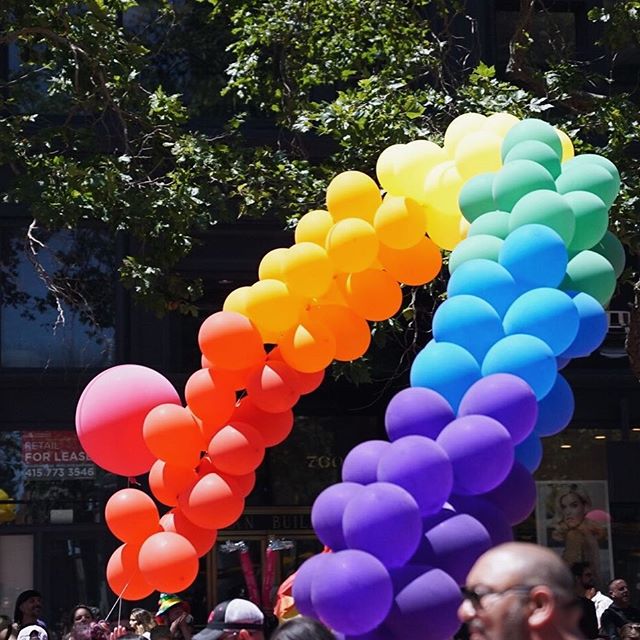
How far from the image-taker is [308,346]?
291 inches

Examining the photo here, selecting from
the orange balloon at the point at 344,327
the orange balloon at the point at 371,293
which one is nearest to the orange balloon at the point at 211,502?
the orange balloon at the point at 344,327

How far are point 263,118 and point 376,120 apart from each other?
4.21 metres

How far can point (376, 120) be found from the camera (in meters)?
10.8

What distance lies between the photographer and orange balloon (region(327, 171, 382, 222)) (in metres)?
7.51

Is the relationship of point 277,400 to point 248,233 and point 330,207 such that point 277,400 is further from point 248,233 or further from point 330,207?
point 248,233

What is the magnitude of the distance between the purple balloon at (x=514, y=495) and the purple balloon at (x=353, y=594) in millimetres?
838

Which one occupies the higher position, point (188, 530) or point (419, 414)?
point (419, 414)

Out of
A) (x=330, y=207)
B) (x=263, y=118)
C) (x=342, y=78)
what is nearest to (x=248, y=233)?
(x=263, y=118)

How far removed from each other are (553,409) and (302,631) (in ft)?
9.59

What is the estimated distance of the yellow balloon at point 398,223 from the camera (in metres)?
7.34

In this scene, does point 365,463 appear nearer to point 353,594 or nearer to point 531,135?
point 353,594

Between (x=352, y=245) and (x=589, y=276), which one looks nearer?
(x=589, y=276)

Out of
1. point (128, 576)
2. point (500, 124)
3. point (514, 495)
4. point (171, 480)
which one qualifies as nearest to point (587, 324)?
point (514, 495)

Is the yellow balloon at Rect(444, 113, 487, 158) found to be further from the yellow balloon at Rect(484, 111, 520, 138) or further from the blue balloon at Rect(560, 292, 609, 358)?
the blue balloon at Rect(560, 292, 609, 358)
